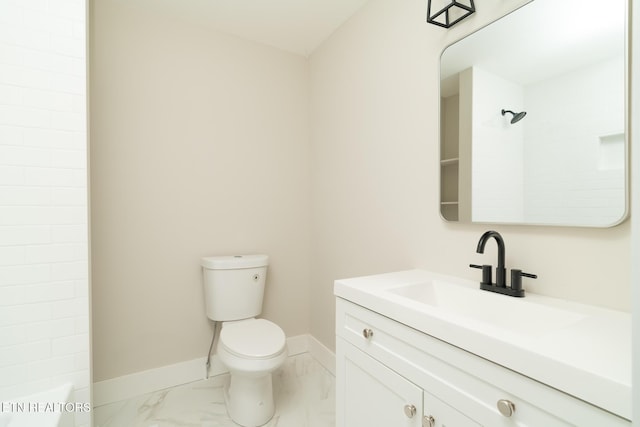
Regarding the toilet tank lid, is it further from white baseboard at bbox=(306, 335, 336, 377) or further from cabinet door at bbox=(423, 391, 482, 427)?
cabinet door at bbox=(423, 391, 482, 427)

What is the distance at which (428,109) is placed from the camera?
1.45 metres

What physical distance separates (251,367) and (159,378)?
0.88 m

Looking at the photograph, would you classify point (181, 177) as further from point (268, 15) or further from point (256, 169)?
point (268, 15)

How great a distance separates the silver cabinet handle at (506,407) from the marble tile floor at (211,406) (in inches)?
49.6

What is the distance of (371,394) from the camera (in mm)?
1055

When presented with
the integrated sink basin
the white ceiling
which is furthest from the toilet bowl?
the white ceiling

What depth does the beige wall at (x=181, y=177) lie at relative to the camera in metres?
1.85

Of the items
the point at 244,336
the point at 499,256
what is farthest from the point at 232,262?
the point at 499,256

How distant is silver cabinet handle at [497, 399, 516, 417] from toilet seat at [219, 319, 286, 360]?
1.12 meters

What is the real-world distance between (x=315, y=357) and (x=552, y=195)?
6.31ft

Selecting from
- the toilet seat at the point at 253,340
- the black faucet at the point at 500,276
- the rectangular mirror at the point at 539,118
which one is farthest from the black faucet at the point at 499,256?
the toilet seat at the point at 253,340

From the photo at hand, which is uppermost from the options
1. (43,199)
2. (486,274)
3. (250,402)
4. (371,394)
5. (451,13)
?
(451,13)

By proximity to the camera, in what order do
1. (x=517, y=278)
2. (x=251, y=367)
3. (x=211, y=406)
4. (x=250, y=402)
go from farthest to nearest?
(x=211, y=406) < (x=250, y=402) < (x=251, y=367) < (x=517, y=278)

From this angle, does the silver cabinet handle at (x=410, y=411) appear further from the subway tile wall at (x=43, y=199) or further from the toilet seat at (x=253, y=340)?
the subway tile wall at (x=43, y=199)
